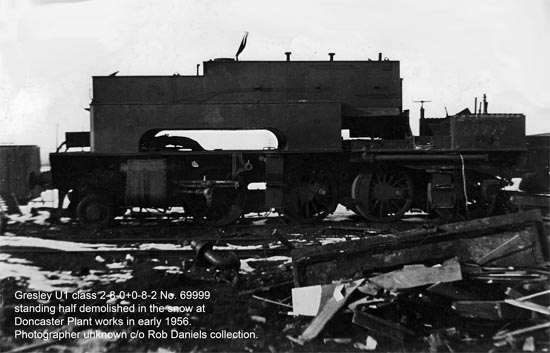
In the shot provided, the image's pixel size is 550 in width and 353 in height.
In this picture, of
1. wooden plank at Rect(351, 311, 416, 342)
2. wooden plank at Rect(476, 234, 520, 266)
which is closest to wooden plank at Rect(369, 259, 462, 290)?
wooden plank at Rect(351, 311, 416, 342)

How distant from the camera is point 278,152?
357 inches

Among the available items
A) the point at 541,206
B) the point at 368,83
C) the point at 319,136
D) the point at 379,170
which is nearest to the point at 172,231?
the point at 319,136

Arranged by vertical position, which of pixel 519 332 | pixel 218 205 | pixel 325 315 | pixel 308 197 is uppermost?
pixel 308 197

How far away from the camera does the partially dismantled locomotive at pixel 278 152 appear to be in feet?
29.6

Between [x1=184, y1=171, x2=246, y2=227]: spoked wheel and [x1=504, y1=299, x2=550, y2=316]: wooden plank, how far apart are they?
5577mm

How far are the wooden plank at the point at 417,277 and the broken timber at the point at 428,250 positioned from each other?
434 millimetres

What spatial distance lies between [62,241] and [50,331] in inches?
144

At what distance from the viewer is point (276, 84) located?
934 cm

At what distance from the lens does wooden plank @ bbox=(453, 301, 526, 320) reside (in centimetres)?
461

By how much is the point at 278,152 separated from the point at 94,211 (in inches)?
136

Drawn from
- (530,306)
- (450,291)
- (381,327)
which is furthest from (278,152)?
(530,306)

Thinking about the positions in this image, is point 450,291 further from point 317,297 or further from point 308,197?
point 308,197

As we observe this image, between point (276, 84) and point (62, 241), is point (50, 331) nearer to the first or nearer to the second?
point (62, 241)

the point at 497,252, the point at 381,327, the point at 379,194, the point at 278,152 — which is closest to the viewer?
the point at 381,327
